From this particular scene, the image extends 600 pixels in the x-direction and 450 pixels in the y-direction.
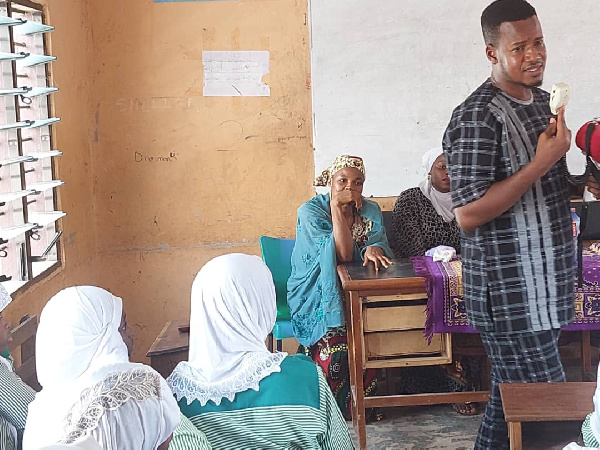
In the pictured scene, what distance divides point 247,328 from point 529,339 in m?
0.83

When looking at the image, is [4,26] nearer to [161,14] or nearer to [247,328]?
[161,14]

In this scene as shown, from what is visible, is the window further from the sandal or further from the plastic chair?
the sandal

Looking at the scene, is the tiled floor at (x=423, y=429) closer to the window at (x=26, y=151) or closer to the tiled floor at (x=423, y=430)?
the tiled floor at (x=423, y=430)

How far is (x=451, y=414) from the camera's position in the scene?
3.83m

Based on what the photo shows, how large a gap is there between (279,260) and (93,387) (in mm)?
A: 2650

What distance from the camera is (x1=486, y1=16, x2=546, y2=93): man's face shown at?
2244mm

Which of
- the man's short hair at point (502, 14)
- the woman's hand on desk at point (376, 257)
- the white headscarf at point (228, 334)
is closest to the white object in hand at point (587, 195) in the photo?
Answer: the man's short hair at point (502, 14)

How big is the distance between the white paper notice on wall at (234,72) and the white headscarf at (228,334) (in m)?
2.41

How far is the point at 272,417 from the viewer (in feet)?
6.31

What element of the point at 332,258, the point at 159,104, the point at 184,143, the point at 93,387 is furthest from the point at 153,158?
the point at 93,387

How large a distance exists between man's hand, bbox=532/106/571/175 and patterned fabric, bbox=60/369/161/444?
1206mm

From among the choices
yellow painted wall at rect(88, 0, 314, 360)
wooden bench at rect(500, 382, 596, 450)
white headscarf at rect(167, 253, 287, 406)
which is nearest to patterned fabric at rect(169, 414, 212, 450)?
white headscarf at rect(167, 253, 287, 406)

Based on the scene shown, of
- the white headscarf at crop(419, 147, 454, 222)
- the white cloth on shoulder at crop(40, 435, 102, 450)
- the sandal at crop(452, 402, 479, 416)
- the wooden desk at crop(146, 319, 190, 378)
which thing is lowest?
the sandal at crop(452, 402, 479, 416)

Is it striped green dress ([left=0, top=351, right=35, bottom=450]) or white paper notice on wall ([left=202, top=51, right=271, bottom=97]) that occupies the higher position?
white paper notice on wall ([left=202, top=51, right=271, bottom=97])
